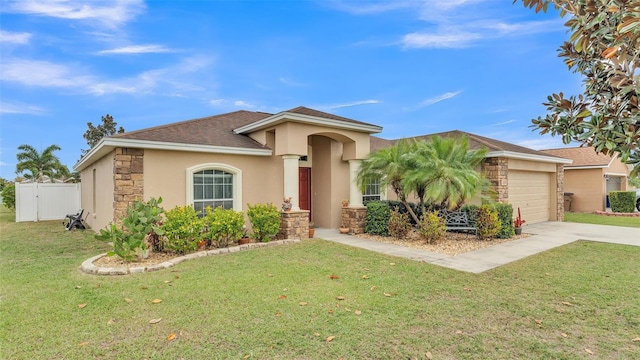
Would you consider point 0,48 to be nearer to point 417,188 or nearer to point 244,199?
point 244,199

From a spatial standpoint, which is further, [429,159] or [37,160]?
[37,160]

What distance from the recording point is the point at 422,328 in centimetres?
396

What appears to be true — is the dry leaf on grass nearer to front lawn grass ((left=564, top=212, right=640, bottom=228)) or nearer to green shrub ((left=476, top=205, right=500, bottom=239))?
green shrub ((left=476, top=205, right=500, bottom=239))

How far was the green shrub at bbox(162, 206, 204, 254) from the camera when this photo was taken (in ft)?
25.1

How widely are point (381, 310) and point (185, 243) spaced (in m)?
5.27

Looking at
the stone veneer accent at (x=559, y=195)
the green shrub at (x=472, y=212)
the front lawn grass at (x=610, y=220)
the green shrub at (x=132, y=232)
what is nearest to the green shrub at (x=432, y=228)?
the green shrub at (x=472, y=212)

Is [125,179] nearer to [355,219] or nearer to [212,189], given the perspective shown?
[212,189]

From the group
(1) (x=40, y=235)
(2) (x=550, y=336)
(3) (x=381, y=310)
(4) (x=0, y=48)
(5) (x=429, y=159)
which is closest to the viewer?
(2) (x=550, y=336)

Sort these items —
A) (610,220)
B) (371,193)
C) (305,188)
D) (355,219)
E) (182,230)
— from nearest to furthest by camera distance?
(182,230), (355,219), (305,188), (371,193), (610,220)

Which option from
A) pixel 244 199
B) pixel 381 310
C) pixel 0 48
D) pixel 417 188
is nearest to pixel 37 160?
pixel 0 48

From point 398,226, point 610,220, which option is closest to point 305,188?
point 398,226

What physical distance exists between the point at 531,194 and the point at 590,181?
9361mm

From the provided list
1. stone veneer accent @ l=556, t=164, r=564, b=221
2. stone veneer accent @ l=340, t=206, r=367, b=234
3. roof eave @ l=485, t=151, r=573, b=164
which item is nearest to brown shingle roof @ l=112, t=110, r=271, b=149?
stone veneer accent @ l=340, t=206, r=367, b=234

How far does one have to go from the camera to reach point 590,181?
1997 centimetres
